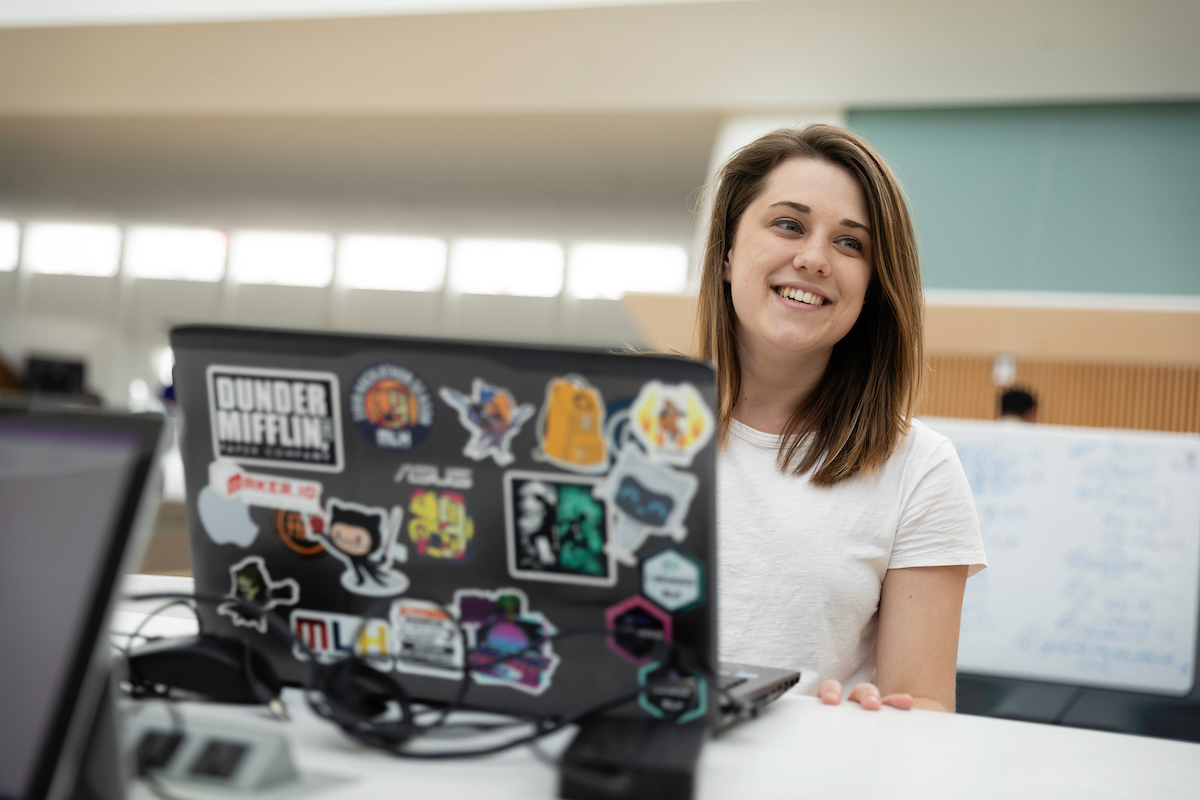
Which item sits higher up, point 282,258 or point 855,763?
point 282,258

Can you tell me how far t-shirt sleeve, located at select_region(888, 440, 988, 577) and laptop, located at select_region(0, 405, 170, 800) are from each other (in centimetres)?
90

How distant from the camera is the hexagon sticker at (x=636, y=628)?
1.83 ft

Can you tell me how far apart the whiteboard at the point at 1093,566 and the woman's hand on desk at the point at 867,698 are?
2361mm

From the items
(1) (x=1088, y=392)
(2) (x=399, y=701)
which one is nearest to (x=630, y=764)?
(2) (x=399, y=701)

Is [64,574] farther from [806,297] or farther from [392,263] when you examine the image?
[392,263]

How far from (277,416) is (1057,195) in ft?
14.8

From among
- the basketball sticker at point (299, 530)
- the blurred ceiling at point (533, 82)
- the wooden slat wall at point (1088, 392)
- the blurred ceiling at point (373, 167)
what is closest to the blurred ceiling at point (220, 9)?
the blurred ceiling at point (533, 82)

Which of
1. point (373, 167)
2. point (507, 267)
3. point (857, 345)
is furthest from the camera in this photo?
point (507, 267)

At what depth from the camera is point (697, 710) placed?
568 mm

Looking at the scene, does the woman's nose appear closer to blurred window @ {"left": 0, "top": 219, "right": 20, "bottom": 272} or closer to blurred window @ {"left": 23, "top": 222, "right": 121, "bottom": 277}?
blurred window @ {"left": 23, "top": 222, "right": 121, "bottom": 277}

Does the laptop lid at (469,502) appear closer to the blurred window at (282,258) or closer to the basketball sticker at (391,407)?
the basketball sticker at (391,407)

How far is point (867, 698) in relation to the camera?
757mm

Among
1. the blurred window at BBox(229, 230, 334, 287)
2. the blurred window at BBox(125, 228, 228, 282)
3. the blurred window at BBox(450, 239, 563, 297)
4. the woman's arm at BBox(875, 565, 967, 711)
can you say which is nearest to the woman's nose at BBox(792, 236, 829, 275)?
the woman's arm at BBox(875, 565, 967, 711)

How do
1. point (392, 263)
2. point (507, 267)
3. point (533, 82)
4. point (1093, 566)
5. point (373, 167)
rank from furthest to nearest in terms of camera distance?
1. point (392, 263)
2. point (507, 267)
3. point (373, 167)
4. point (533, 82)
5. point (1093, 566)
